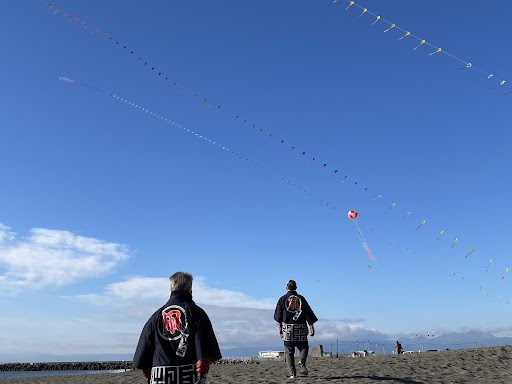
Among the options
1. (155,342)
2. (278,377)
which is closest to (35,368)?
(278,377)

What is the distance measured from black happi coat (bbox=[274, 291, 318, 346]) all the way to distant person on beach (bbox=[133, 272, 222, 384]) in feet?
25.8

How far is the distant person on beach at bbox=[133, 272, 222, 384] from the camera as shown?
19.5ft

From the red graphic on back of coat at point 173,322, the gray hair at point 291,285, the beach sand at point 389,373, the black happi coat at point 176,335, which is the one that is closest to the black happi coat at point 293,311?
the gray hair at point 291,285

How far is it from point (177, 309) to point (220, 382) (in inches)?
377

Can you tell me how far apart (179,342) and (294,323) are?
8050 mm

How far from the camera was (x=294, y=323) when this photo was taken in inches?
537

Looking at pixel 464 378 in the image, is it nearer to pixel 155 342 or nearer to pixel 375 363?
pixel 375 363

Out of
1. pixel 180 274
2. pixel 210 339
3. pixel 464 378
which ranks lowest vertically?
pixel 464 378

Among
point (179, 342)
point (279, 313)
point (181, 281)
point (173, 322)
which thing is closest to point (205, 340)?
point (179, 342)

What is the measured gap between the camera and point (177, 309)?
6.07 metres

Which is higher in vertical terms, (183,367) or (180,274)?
(180,274)

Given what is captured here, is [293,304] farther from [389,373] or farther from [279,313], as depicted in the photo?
[389,373]

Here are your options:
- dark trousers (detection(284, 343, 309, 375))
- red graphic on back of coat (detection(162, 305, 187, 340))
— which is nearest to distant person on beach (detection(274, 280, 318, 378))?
dark trousers (detection(284, 343, 309, 375))

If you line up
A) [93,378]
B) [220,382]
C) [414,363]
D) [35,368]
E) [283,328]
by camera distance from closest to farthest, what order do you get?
1. [283,328]
2. [220,382]
3. [414,363]
4. [93,378]
5. [35,368]
